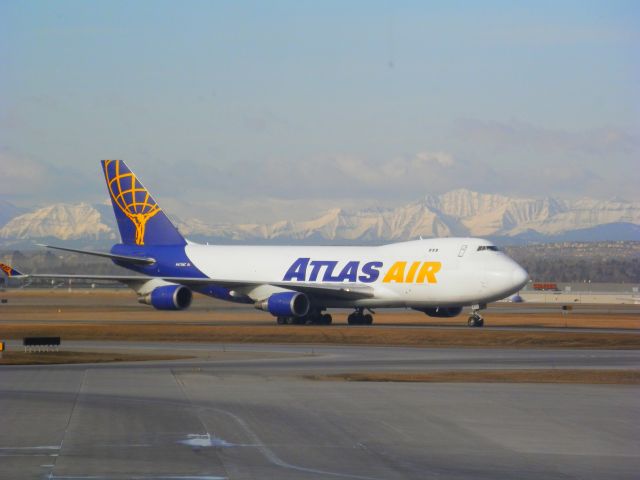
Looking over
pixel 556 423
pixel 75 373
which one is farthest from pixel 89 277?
pixel 556 423

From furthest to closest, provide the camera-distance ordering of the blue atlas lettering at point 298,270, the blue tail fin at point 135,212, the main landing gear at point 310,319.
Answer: the blue tail fin at point 135,212 < the blue atlas lettering at point 298,270 < the main landing gear at point 310,319

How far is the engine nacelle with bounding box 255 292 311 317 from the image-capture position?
57.7m

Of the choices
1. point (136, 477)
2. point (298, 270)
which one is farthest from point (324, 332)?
point (136, 477)

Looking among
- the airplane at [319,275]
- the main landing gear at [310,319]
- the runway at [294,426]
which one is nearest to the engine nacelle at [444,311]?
the airplane at [319,275]

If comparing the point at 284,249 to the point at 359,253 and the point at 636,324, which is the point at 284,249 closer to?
the point at 359,253

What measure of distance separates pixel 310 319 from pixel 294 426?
40133mm

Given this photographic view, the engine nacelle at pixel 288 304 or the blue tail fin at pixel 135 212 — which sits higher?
the blue tail fin at pixel 135 212

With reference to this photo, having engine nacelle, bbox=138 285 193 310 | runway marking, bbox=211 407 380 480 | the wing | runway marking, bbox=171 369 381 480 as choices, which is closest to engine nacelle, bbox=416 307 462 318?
the wing

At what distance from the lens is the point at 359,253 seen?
61.6 m

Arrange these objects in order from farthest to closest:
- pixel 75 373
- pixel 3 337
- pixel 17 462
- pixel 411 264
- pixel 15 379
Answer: pixel 411 264 < pixel 3 337 < pixel 75 373 < pixel 15 379 < pixel 17 462

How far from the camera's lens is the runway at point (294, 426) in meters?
16.3

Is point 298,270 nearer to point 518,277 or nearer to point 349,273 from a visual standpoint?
point 349,273

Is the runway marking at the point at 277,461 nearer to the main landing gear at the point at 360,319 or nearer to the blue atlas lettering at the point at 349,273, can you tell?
the blue atlas lettering at the point at 349,273

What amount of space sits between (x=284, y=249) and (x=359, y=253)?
5017mm
